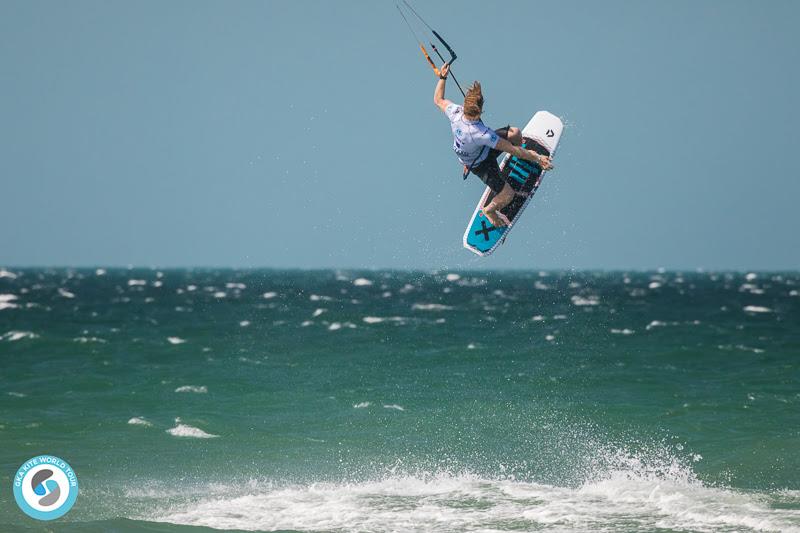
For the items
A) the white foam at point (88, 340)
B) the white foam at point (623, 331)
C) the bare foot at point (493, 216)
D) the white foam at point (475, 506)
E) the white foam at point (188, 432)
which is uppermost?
the white foam at point (623, 331)

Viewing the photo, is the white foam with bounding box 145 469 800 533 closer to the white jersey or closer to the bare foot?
the bare foot

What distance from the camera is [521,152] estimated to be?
1351 centimetres

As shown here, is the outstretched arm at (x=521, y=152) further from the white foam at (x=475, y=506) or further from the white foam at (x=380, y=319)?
the white foam at (x=380, y=319)

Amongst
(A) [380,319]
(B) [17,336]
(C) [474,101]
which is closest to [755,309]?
(A) [380,319]

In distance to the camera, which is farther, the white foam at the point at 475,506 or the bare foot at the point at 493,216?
the bare foot at the point at 493,216

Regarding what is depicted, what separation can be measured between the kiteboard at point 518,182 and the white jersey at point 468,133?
8.46 ft

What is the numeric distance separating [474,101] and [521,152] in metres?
1.00

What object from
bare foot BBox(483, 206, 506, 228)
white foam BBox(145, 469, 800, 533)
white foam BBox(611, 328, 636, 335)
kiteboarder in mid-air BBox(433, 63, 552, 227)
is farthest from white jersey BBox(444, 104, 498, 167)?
white foam BBox(611, 328, 636, 335)

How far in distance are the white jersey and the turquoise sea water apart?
510 cm

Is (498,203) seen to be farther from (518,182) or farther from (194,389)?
(194,389)

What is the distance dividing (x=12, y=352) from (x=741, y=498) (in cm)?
2436

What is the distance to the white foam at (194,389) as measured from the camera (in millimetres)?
25109

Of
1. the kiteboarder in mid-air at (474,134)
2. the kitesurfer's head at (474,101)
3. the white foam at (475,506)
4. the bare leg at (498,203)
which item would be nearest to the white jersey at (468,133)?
the kiteboarder in mid-air at (474,134)

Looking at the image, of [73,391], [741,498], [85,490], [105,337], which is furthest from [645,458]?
[105,337]
